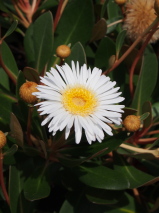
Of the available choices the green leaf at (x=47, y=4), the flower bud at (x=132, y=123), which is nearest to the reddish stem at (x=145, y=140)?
the flower bud at (x=132, y=123)

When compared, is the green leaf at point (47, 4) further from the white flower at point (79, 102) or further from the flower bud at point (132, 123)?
the flower bud at point (132, 123)

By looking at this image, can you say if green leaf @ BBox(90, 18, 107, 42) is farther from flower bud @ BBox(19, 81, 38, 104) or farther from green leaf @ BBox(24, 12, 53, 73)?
flower bud @ BBox(19, 81, 38, 104)

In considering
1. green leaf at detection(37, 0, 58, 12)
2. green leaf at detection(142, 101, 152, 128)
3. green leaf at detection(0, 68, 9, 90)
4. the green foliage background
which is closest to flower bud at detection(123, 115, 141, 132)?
the green foliage background

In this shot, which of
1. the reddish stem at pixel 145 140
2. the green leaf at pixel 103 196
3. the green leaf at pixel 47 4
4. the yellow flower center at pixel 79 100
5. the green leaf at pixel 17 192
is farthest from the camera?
the green leaf at pixel 47 4

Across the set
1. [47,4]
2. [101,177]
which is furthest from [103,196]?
[47,4]

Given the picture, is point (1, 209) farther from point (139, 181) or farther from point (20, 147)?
point (139, 181)

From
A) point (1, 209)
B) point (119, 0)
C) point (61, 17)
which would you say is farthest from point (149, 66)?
point (1, 209)
